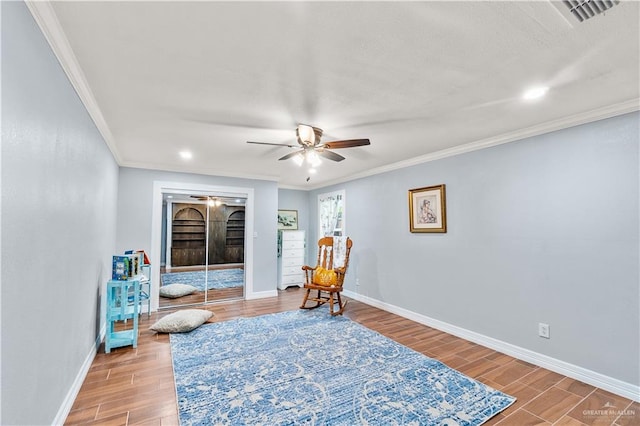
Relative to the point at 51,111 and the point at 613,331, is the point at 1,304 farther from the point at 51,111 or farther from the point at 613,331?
the point at 613,331

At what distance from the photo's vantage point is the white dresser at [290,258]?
610 cm

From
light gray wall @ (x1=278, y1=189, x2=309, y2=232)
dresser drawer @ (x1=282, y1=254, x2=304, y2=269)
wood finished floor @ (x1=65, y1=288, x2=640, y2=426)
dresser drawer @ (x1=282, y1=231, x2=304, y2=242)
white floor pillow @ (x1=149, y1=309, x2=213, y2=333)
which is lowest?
wood finished floor @ (x1=65, y1=288, x2=640, y2=426)

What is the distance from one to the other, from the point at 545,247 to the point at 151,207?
5.12 meters

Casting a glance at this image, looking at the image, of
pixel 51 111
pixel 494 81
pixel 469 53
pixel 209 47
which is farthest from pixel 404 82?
pixel 51 111

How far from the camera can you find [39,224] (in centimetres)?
147

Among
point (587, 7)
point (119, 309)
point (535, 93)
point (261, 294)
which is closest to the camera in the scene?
point (587, 7)

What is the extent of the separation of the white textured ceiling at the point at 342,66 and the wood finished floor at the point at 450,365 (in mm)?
2257

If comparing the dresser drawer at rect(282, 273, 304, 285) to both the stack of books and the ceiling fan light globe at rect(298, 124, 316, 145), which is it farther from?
the ceiling fan light globe at rect(298, 124, 316, 145)

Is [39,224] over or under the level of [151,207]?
under

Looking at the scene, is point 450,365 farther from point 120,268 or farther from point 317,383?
point 120,268

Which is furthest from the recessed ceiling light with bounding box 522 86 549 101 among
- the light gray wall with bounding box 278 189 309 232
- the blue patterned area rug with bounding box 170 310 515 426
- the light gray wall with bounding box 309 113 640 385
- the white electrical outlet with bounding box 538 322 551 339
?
the light gray wall with bounding box 278 189 309 232

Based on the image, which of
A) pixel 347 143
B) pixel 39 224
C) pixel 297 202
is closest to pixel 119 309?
pixel 39 224

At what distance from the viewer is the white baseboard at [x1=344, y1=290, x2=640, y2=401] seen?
230 cm

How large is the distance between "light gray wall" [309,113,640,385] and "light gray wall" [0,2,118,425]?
3.77 metres
